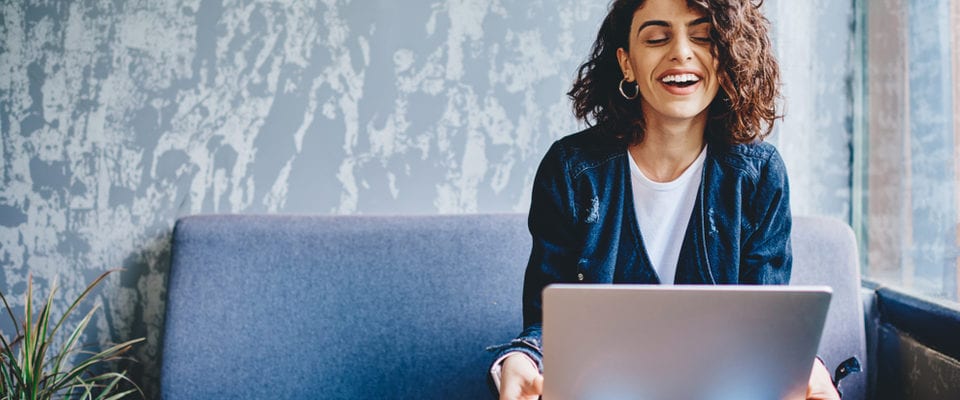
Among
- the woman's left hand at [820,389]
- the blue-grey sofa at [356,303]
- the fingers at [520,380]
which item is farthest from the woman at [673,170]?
the blue-grey sofa at [356,303]

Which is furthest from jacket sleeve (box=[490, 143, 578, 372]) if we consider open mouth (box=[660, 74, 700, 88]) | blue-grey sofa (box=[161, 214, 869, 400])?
blue-grey sofa (box=[161, 214, 869, 400])

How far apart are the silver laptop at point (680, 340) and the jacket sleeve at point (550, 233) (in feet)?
1.25

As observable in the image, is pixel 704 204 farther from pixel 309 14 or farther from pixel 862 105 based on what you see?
pixel 309 14

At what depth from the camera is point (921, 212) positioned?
1479 millimetres

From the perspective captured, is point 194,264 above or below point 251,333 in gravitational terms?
above

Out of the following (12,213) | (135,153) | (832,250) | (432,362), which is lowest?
(432,362)

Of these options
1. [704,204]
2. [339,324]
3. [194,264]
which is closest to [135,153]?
[194,264]

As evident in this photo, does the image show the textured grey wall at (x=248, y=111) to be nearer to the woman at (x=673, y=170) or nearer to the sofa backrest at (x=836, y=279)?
the sofa backrest at (x=836, y=279)

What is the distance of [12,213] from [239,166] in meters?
0.63

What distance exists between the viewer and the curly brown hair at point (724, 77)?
108cm

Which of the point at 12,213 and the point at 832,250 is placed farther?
the point at 12,213

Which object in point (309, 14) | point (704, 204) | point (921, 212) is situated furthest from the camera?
point (309, 14)

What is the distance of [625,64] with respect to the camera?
3.92 feet

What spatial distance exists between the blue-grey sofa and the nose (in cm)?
60
